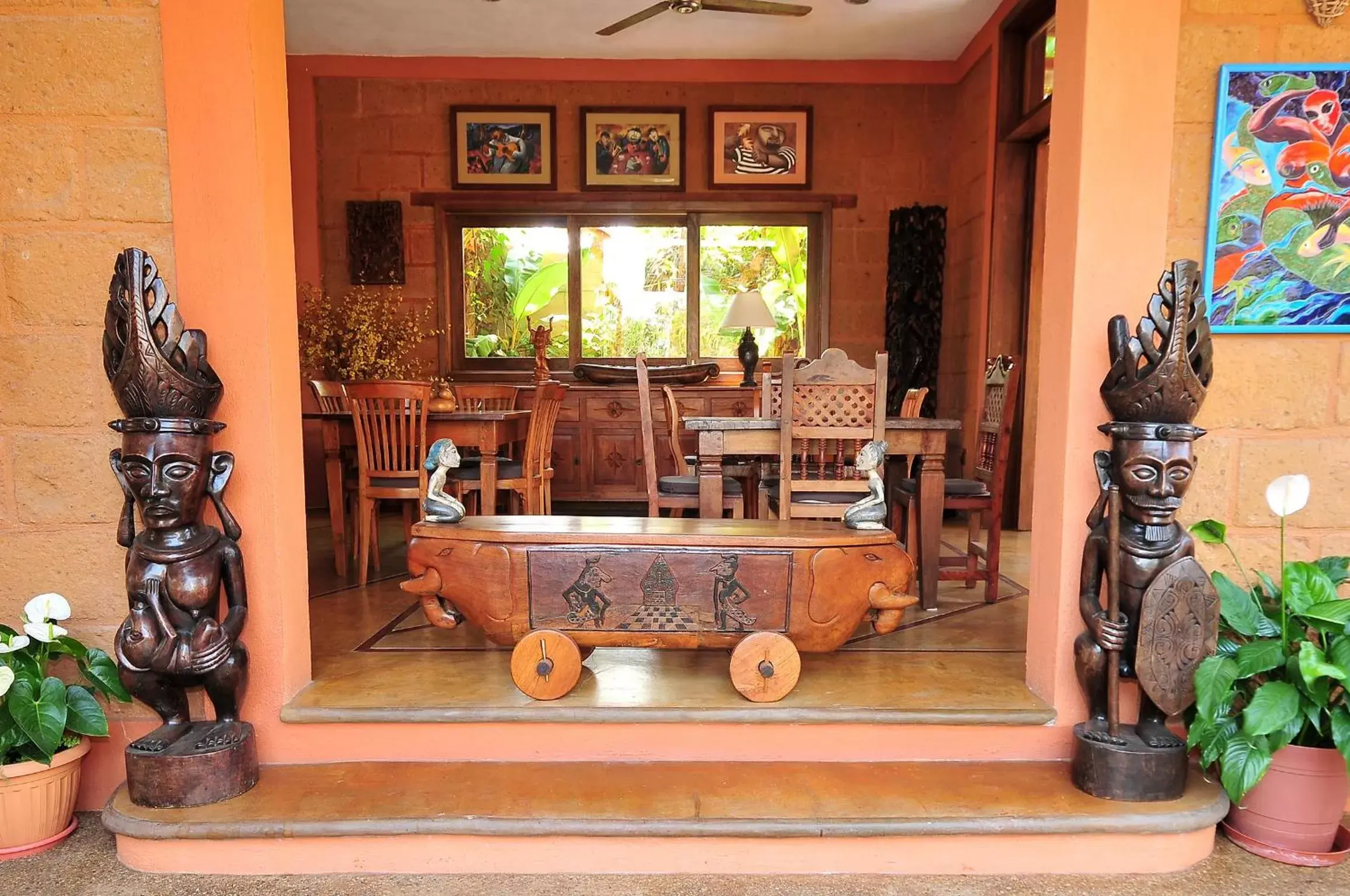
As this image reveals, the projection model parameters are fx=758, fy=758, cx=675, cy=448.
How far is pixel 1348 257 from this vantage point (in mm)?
1986

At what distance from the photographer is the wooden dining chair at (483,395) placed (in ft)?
14.9

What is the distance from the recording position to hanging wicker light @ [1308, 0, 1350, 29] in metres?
1.92

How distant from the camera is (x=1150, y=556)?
1.84 metres

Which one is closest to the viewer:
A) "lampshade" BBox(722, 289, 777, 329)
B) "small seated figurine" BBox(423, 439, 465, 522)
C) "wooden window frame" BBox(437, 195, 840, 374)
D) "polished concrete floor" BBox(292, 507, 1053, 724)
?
"polished concrete floor" BBox(292, 507, 1053, 724)

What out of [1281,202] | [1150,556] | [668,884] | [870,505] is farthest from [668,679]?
[1281,202]

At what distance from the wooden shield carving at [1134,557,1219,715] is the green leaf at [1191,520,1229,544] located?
0.13 m

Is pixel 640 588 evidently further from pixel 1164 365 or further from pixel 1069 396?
pixel 1164 365

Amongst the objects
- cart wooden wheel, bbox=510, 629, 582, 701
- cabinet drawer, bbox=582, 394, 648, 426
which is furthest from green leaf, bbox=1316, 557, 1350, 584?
cabinet drawer, bbox=582, 394, 648, 426

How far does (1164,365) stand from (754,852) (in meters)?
1.49

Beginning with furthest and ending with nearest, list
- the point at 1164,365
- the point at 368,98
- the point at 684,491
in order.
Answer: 1. the point at 368,98
2. the point at 684,491
3. the point at 1164,365

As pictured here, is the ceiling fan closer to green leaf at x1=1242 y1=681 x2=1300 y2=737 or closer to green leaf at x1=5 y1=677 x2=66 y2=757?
green leaf at x1=1242 y1=681 x2=1300 y2=737

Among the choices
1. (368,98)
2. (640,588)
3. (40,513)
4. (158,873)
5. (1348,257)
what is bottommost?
(158,873)

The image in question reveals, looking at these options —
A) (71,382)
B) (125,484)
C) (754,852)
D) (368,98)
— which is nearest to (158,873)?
(125,484)

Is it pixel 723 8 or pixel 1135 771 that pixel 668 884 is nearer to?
pixel 1135 771
